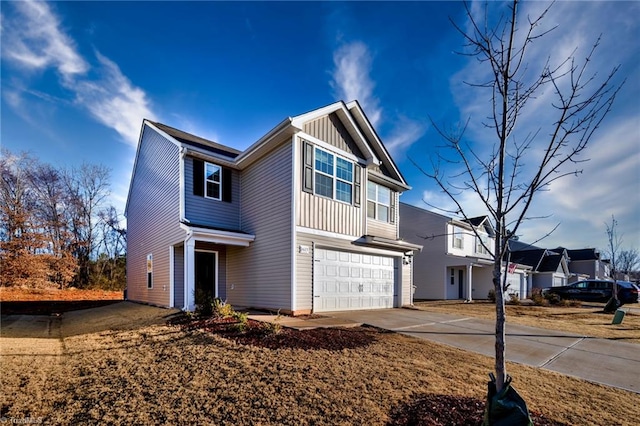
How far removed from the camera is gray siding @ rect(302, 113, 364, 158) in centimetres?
1087

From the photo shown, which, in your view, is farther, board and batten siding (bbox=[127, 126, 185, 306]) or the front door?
the front door

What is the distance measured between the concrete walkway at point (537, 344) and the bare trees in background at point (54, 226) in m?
21.5

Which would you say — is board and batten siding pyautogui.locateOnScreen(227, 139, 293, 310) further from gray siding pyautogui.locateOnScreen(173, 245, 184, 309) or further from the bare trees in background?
the bare trees in background

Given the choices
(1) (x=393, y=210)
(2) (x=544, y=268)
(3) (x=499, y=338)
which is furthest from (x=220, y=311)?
(2) (x=544, y=268)

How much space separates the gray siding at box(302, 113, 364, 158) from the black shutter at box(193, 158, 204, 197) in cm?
453

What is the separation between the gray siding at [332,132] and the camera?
10.9 meters

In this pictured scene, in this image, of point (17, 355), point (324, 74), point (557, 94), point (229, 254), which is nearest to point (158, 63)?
point (324, 74)

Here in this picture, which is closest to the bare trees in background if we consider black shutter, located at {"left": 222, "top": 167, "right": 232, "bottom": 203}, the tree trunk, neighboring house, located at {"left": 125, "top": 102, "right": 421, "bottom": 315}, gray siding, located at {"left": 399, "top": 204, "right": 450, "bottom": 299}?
neighboring house, located at {"left": 125, "top": 102, "right": 421, "bottom": 315}

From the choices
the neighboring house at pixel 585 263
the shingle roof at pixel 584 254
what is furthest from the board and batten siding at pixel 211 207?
the shingle roof at pixel 584 254

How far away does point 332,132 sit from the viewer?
1167cm

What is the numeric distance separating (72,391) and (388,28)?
10.0m

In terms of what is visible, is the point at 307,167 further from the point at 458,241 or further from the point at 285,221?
the point at 458,241

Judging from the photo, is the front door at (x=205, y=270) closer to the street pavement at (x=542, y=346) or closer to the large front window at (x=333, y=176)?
the large front window at (x=333, y=176)

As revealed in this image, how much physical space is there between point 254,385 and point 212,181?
962 cm
